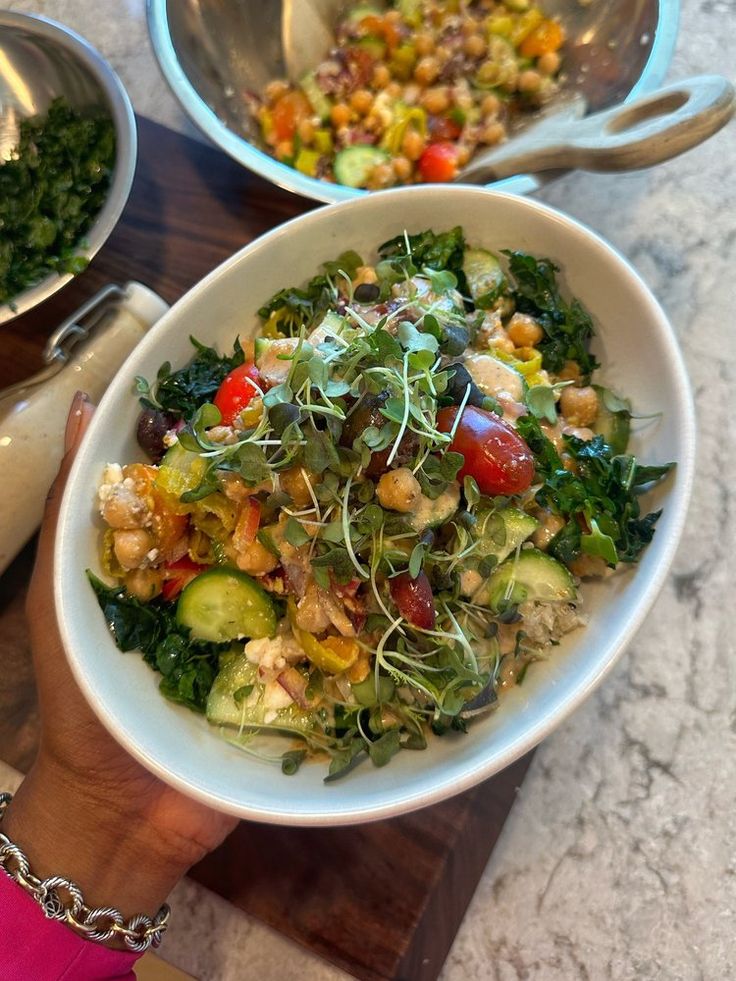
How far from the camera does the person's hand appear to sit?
1303mm

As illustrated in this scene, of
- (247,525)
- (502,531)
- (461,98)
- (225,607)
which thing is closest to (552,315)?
(502,531)

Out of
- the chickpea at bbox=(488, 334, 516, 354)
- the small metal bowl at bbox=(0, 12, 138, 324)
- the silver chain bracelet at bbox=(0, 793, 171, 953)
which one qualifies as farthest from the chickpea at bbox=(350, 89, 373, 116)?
the silver chain bracelet at bbox=(0, 793, 171, 953)

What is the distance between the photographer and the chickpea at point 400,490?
104cm

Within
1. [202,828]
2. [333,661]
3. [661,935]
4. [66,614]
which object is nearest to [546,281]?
[333,661]

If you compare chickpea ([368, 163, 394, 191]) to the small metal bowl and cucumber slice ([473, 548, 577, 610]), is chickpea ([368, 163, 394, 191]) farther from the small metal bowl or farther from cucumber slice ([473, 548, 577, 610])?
cucumber slice ([473, 548, 577, 610])

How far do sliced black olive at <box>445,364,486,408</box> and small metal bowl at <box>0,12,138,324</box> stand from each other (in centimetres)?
87

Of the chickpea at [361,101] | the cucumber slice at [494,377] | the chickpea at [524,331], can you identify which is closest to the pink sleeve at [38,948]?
the cucumber slice at [494,377]

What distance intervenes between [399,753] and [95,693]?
1.55ft

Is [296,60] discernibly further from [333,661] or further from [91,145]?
[333,661]

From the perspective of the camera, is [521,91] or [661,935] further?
[521,91]

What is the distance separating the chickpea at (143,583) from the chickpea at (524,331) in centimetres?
75

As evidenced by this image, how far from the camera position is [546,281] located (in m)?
1.37

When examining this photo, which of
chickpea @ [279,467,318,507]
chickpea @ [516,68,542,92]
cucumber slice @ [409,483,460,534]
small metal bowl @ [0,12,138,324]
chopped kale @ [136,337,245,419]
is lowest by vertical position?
cucumber slice @ [409,483,460,534]

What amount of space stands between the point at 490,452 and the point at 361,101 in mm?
1248
